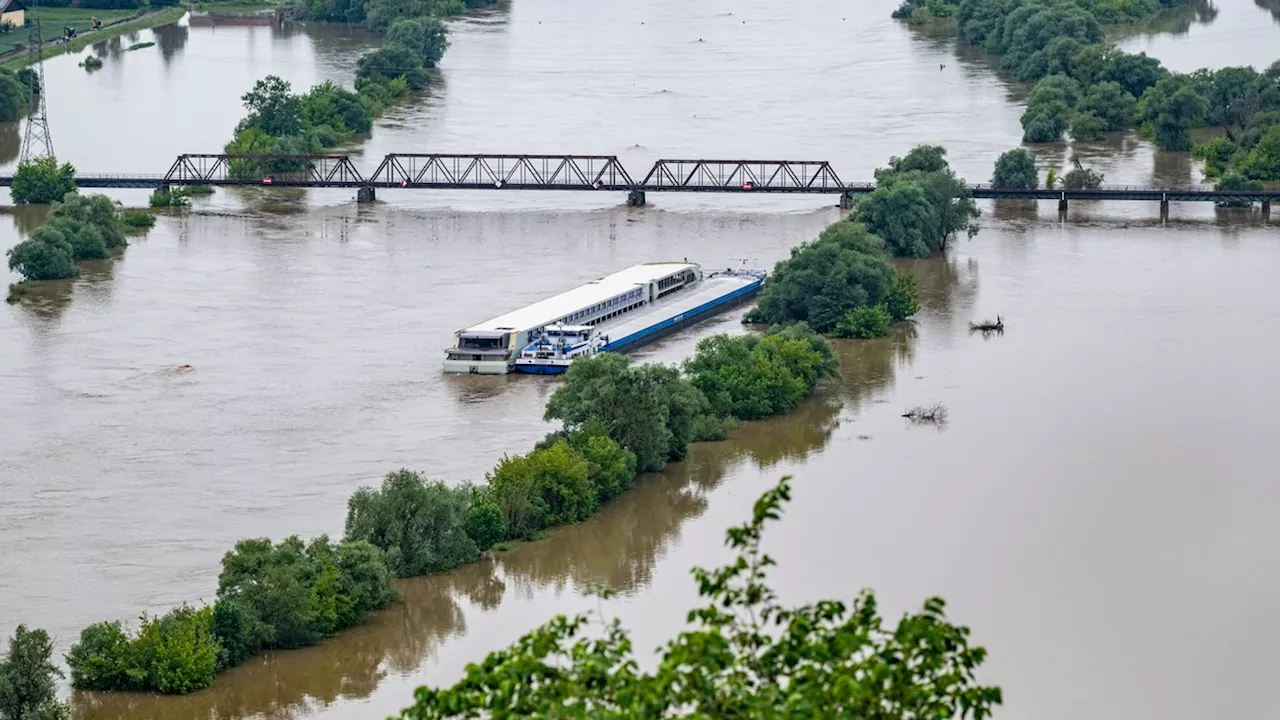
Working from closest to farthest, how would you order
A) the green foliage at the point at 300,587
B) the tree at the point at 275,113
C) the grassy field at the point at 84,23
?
the green foliage at the point at 300,587, the tree at the point at 275,113, the grassy field at the point at 84,23

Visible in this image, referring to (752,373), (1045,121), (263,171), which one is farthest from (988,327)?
(263,171)

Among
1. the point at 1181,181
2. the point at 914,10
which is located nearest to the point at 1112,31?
the point at 914,10

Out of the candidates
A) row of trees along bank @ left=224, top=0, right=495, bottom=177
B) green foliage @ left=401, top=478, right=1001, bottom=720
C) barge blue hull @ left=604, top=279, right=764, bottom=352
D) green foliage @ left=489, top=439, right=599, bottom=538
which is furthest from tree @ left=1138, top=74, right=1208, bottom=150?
green foliage @ left=401, top=478, right=1001, bottom=720

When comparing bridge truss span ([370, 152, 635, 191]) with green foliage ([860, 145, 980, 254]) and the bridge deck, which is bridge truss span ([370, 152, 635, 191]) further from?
green foliage ([860, 145, 980, 254])

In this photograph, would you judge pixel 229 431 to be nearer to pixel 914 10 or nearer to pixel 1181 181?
pixel 1181 181

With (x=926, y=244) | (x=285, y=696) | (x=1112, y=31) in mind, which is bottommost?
(x=285, y=696)

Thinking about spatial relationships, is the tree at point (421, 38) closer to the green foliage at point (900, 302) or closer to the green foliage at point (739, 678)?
the green foliage at point (900, 302)

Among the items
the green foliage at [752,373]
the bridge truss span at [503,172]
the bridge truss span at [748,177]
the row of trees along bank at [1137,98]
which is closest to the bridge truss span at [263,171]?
the bridge truss span at [503,172]
